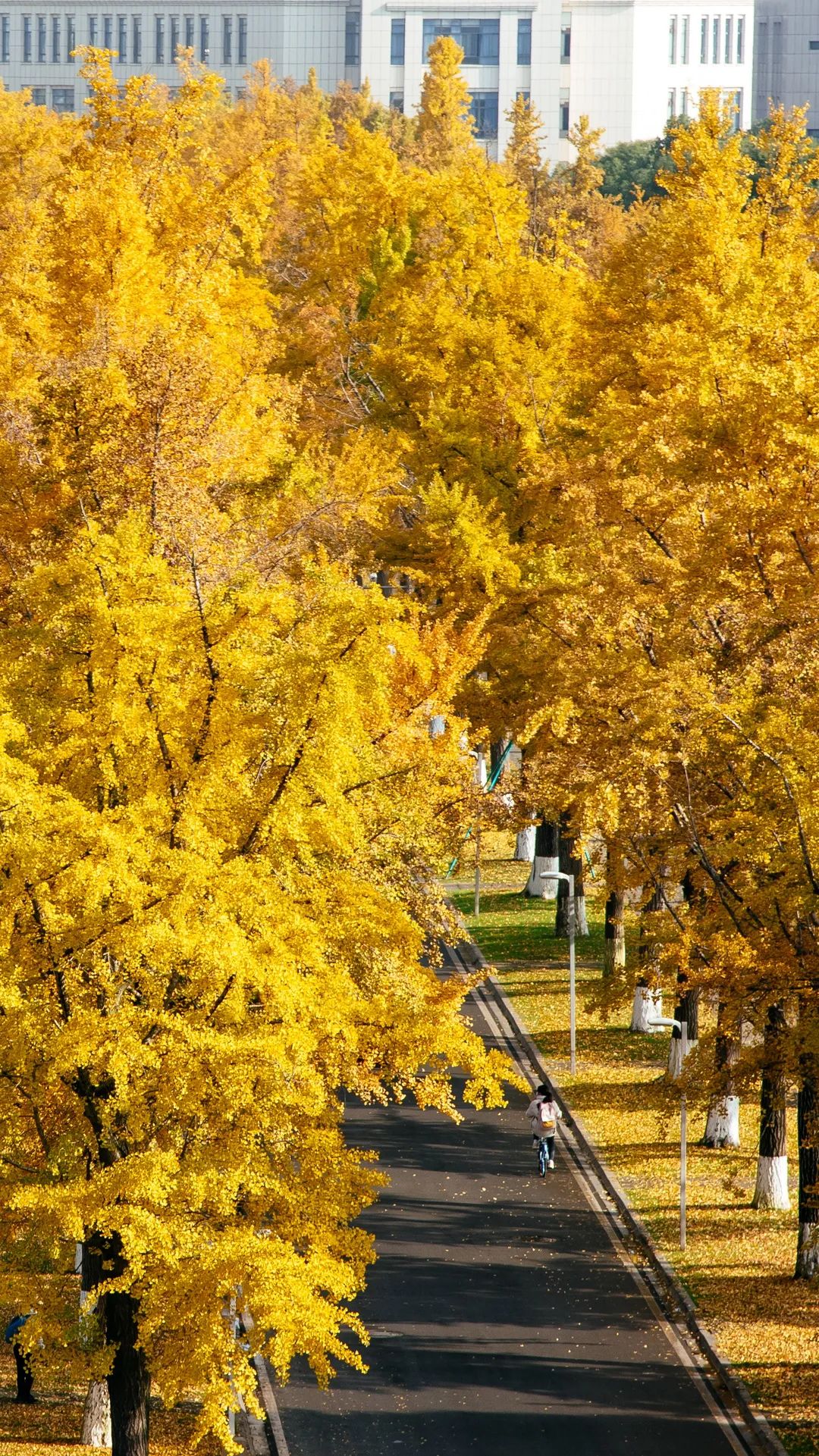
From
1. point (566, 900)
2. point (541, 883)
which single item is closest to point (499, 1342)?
point (566, 900)

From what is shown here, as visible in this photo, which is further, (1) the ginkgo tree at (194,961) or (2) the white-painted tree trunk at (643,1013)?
(2) the white-painted tree trunk at (643,1013)

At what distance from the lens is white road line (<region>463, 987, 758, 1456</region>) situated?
16562mm

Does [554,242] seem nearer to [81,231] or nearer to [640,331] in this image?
[640,331]

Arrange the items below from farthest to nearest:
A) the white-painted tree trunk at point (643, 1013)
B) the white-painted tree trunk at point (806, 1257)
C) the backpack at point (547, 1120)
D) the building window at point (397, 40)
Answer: the building window at point (397, 40), the white-painted tree trunk at point (643, 1013), the backpack at point (547, 1120), the white-painted tree trunk at point (806, 1257)

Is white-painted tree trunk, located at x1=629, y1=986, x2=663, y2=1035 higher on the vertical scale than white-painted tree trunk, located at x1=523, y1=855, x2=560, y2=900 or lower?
lower

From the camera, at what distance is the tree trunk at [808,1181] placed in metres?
16.6

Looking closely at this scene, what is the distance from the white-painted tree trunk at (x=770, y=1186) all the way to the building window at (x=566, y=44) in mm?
121032

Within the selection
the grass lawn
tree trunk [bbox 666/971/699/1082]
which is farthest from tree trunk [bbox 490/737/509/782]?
tree trunk [bbox 666/971/699/1082]

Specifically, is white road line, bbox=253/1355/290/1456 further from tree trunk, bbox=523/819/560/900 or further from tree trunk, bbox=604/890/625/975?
tree trunk, bbox=523/819/560/900

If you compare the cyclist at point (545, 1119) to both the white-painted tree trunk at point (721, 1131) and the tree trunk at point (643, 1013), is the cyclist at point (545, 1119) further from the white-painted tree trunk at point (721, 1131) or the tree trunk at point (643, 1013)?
the tree trunk at point (643, 1013)

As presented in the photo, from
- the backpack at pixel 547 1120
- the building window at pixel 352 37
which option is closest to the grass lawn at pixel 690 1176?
the backpack at pixel 547 1120

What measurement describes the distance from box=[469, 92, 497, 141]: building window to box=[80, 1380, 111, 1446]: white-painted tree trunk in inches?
4690

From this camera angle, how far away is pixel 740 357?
21500 mm

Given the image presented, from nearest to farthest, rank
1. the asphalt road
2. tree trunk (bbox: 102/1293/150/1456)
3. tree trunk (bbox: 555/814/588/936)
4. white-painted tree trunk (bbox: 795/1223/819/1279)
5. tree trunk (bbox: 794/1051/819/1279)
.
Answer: tree trunk (bbox: 102/1293/150/1456) → the asphalt road → tree trunk (bbox: 794/1051/819/1279) → white-painted tree trunk (bbox: 795/1223/819/1279) → tree trunk (bbox: 555/814/588/936)
